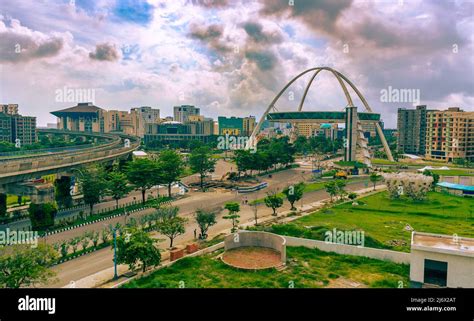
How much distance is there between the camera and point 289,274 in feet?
62.7

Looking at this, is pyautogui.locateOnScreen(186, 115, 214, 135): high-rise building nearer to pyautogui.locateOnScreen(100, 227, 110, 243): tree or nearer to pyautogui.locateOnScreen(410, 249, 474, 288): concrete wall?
pyautogui.locateOnScreen(100, 227, 110, 243): tree

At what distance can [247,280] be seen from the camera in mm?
18266

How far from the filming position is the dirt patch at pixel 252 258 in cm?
2050

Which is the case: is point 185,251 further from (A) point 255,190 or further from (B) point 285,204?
(A) point 255,190

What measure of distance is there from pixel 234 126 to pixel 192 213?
4499 inches

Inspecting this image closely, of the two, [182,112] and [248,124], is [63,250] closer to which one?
[248,124]

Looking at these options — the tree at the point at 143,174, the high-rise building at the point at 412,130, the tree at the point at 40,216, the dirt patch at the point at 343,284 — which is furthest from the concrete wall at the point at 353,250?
the high-rise building at the point at 412,130

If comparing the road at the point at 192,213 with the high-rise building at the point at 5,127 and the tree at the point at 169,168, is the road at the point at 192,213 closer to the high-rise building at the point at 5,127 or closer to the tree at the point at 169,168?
the tree at the point at 169,168

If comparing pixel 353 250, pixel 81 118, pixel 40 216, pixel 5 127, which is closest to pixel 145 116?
pixel 81 118

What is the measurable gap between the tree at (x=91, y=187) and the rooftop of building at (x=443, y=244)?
2492cm

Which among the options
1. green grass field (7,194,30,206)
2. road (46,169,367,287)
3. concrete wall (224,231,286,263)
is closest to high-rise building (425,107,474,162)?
road (46,169,367,287)
